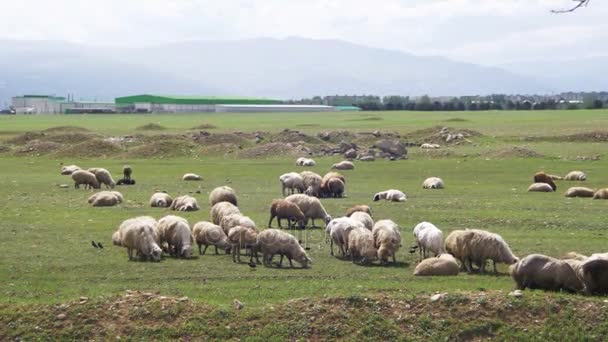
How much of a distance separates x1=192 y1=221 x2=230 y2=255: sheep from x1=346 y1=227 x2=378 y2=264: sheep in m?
3.30

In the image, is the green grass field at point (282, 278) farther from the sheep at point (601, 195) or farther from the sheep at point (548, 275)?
the sheep at point (601, 195)

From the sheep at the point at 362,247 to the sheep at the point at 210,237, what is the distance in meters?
3.30

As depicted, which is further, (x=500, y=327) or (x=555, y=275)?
(x=555, y=275)

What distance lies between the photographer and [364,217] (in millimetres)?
23891

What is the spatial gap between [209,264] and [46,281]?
383 centimetres

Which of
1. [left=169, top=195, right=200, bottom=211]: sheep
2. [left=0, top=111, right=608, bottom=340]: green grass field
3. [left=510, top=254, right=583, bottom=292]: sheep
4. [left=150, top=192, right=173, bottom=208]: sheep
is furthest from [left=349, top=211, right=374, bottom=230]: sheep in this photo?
[left=150, top=192, right=173, bottom=208]: sheep

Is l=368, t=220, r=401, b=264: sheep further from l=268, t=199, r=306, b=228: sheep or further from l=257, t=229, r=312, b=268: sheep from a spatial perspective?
l=268, t=199, r=306, b=228: sheep

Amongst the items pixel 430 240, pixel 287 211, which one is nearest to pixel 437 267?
pixel 430 240

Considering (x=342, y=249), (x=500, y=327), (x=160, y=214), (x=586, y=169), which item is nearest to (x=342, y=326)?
(x=500, y=327)

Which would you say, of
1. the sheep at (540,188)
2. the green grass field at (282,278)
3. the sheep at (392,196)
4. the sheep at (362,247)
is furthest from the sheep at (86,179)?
the sheep at (362,247)

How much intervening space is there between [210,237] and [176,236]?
91 centimetres

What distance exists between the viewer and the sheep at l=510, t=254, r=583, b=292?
1698 cm

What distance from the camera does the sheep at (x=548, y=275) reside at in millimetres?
16984

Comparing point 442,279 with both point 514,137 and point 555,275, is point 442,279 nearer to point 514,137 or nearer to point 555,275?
point 555,275
